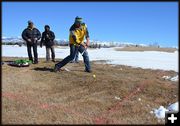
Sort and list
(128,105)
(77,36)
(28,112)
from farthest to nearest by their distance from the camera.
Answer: (77,36), (128,105), (28,112)

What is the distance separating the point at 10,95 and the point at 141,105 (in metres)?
3.31

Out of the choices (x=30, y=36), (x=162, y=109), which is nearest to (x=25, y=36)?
(x=30, y=36)

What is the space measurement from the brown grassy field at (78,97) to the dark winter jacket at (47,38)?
4.47 meters

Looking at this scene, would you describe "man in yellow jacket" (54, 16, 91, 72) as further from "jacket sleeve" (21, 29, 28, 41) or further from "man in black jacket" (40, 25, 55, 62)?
"man in black jacket" (40, 25, 55, 62)

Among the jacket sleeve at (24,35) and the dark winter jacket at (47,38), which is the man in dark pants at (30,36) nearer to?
the jacket sleeve at (24,35)

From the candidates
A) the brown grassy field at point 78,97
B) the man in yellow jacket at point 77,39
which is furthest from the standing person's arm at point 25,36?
the man in yellow jacket at point 77,39

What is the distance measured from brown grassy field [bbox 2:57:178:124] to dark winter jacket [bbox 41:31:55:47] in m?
4.47

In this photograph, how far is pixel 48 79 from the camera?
40.7 ft

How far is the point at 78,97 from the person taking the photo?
10391 mm

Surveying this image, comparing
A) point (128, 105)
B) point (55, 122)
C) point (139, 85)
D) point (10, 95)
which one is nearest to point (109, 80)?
point (139, 85)

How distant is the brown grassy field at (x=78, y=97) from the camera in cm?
869

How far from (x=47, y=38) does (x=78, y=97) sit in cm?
813

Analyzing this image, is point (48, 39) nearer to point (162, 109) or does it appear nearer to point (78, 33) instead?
point (78, 33)

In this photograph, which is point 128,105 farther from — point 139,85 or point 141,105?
point 139,85
